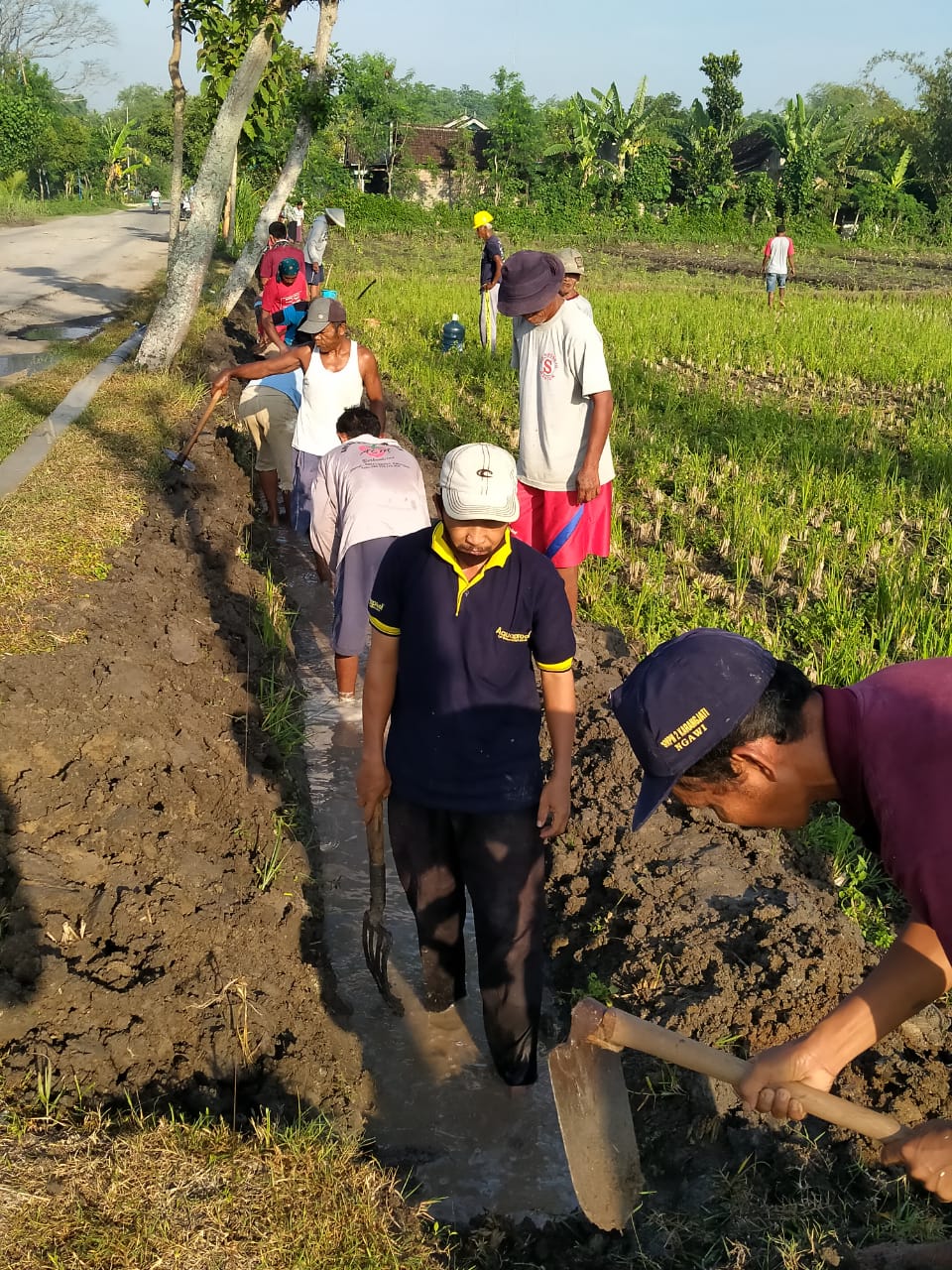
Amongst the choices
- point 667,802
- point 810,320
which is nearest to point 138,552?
point 667,802

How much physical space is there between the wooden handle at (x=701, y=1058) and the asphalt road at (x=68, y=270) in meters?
12.7

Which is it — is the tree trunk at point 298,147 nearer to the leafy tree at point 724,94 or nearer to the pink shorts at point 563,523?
the pink shorts at point 563,523

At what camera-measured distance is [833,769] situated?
1.84 metres

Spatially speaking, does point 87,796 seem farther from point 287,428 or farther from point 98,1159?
point 287,428

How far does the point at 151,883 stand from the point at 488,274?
10.0 metres

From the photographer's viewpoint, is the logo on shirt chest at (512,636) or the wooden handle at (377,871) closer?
the logo on shirt chest at (512,636)

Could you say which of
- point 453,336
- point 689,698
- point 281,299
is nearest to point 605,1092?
point 689,698

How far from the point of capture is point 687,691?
6.12 feet

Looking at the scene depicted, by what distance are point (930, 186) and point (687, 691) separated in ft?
146

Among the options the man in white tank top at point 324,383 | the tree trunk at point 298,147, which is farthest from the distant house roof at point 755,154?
the man in white tank top at point 324,383

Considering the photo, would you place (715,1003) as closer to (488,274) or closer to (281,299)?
(281,299)

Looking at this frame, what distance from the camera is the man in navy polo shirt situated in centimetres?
308

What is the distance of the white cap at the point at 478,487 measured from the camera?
295cm

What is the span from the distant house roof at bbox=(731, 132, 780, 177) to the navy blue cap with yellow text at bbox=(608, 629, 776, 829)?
44643 millimetres
